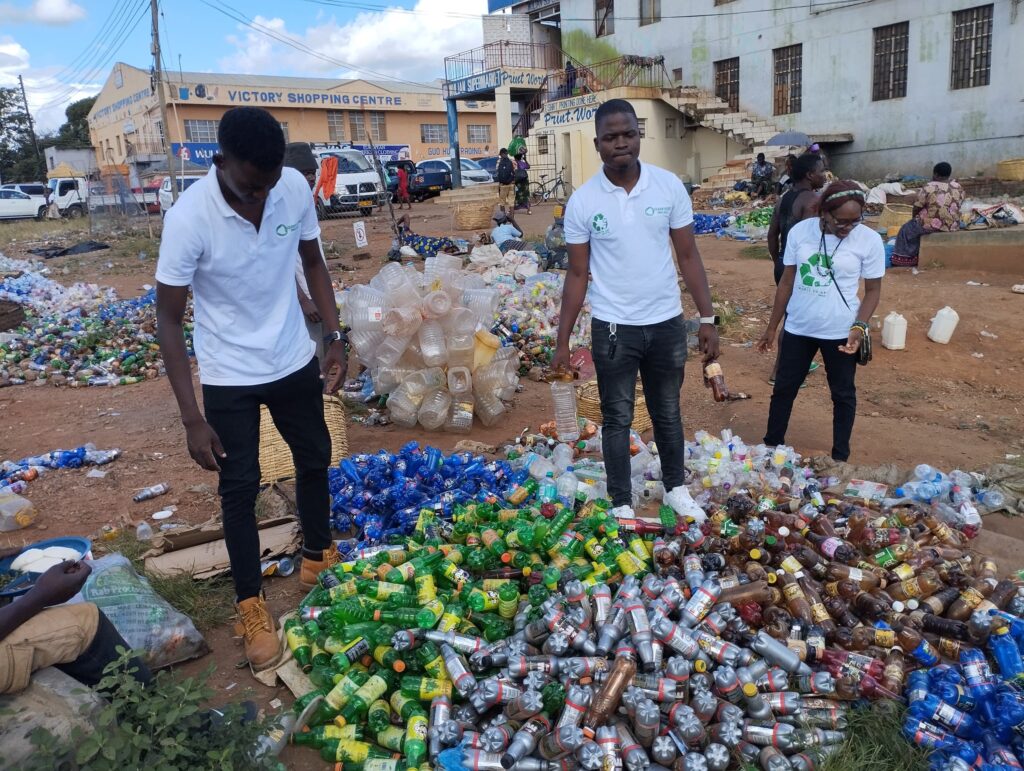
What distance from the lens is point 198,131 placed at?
116 feet

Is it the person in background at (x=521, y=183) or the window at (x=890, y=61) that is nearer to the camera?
the window at (x=890, y=61)

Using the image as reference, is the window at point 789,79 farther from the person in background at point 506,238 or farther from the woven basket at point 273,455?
the woven basket at point 273,455

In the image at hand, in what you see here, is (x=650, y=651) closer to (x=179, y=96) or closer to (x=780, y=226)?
(x=780, y=226)

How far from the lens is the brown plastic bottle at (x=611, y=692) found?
2.52m

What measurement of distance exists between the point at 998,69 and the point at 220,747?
21277 millimetres

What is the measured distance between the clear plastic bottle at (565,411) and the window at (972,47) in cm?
1804

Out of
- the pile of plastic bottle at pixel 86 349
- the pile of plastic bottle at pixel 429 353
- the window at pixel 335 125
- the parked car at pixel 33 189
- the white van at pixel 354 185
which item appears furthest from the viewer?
the window at pixel 335 125

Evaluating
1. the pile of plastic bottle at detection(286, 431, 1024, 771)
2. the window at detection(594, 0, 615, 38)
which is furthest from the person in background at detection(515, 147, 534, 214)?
the pile of plastic bottle at detection(286, 431, 1024, 771)

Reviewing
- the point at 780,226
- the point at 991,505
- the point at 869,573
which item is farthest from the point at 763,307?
the point at 869,573

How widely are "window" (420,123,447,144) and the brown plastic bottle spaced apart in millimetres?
41759

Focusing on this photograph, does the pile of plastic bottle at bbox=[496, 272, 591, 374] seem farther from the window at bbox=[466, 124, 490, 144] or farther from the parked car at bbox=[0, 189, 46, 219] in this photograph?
the window at bbox=[466, 124, 490, 144]

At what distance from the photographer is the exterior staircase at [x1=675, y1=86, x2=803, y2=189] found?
21359 mm

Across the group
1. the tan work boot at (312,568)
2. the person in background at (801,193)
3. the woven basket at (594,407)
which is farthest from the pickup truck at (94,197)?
the tan work boot at (312,568)

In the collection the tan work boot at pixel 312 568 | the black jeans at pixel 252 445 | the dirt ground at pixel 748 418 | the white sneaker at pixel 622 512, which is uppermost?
the black jeans at pixel 252 445
